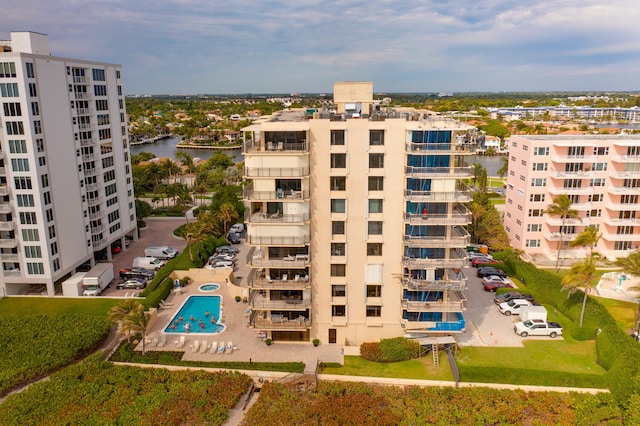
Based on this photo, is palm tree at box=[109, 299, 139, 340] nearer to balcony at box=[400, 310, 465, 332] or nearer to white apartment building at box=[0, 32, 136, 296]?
white apartment building at box=[0, 32, 136, 296]

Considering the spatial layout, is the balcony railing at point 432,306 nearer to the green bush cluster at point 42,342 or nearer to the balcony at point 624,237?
the green bush cluster at point 42,342

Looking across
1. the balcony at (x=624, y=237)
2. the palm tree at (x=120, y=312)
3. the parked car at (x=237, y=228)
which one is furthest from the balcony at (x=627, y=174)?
the palm tree at (x=120, y=312)

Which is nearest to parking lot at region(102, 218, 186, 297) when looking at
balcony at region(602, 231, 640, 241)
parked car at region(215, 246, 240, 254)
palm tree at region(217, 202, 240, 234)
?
parked car at region(215, 246, 240, 254)

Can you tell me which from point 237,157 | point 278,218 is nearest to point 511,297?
point 278,218

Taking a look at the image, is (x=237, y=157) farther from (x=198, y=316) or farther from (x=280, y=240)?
(x=280, y=240)

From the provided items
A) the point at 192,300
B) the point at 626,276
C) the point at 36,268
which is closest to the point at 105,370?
the point at 192,300

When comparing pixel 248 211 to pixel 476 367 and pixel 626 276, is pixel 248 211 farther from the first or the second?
pixel 626 276
